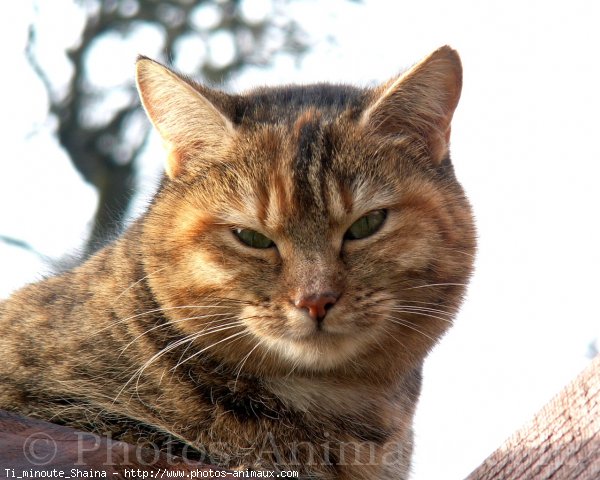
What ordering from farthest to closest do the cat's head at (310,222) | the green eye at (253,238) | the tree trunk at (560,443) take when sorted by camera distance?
1. the green eye at (253,238)
2. the cat's head at (310,222)
3. the tree trunk at (560,443)

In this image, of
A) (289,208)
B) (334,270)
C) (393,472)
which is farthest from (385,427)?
(289,208)

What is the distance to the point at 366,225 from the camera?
3.05 m

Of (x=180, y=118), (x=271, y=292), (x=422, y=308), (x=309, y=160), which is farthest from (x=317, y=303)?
(x=180, y=118)

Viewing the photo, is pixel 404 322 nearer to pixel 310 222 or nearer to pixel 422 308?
pixel 422 308

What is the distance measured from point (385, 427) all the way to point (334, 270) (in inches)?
25.5

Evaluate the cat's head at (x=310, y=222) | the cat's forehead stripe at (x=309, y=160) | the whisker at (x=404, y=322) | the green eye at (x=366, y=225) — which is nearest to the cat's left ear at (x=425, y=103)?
the cat's head at (x=310, y=222)

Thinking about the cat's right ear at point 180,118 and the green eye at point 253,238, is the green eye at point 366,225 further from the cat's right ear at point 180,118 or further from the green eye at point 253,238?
the cat's right ear at point 180,118

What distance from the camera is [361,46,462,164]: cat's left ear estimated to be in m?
3.25

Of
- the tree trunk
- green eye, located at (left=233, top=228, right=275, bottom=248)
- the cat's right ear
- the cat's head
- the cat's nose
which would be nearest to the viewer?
the tree trunk

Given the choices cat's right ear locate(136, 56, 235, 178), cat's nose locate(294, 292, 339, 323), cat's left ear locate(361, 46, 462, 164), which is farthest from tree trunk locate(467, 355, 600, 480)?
cat's right ear locate(136, 56, 235, 178)

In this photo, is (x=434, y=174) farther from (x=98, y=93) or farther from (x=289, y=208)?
(x=98, y=93)

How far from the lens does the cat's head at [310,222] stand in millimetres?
2908

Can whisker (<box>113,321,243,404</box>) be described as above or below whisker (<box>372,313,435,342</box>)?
above

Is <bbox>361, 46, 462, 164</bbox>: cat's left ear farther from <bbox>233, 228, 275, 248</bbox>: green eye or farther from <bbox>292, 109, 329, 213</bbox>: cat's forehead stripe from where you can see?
<bbox>233, 228, 275, 248</bbox>: green eye
